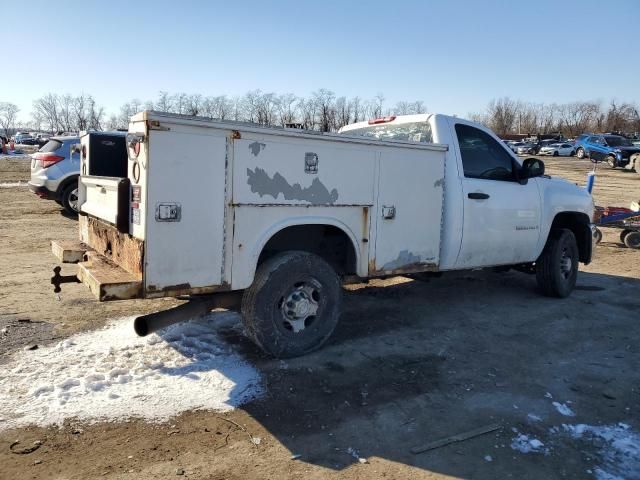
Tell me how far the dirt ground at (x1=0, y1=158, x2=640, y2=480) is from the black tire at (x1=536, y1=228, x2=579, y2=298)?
176 millimetres

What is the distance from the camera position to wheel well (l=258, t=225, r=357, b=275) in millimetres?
4883

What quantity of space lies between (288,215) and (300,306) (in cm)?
81

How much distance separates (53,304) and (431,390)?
14.0 feet

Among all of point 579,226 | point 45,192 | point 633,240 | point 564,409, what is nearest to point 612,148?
point 633,240

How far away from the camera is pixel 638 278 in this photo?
28.8 ft

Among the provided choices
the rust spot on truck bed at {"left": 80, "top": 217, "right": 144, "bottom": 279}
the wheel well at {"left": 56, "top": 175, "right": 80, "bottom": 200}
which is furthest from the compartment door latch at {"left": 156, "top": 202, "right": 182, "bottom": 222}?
the wheel well at {"left": 56, "top": 175, "right": 80, "bottom": 200}

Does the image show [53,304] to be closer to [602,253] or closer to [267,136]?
[267,136]

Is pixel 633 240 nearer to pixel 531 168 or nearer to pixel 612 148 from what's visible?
pixel 531 168

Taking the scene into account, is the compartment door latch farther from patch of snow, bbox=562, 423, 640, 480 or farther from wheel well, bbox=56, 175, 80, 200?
wheel well, bbox=56, 175, 80, 200

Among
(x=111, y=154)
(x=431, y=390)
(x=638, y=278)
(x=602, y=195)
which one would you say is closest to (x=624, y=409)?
(x=431, y=390)

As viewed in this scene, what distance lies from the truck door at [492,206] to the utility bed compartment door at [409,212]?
17.3 inches

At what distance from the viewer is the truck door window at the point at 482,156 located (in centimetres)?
597

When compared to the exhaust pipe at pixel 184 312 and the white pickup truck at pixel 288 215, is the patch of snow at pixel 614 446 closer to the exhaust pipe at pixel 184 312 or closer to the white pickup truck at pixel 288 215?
the white pickup truck at pixel 288 215

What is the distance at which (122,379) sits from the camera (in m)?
4.21
